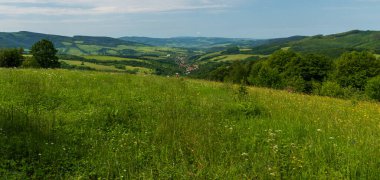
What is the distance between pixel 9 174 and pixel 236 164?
4.24 metres

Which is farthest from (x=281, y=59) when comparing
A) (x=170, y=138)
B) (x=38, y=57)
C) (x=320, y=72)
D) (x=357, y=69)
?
(x=170, y=138)

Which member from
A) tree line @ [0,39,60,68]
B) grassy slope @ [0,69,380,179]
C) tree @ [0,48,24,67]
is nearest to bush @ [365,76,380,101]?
→ grassy slope @ [0,69,380,179]

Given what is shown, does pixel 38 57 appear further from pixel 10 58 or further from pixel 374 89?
pixel 374 89

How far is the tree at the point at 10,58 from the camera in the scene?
3248 inches

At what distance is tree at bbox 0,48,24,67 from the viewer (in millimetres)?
82500

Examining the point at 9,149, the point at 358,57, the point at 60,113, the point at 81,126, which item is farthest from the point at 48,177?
the point at 358,57

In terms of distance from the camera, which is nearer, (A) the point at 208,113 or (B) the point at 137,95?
(A) the point at 208,113

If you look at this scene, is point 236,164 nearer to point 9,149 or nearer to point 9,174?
point 9,174

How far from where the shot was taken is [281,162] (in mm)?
6180

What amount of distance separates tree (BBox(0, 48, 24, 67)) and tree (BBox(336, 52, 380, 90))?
80319 mm

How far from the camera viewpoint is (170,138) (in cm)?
792

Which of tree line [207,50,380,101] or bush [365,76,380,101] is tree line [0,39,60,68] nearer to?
tree line [207,50,380,101]

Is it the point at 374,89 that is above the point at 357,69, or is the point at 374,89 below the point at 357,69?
below

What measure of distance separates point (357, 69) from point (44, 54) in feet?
238
